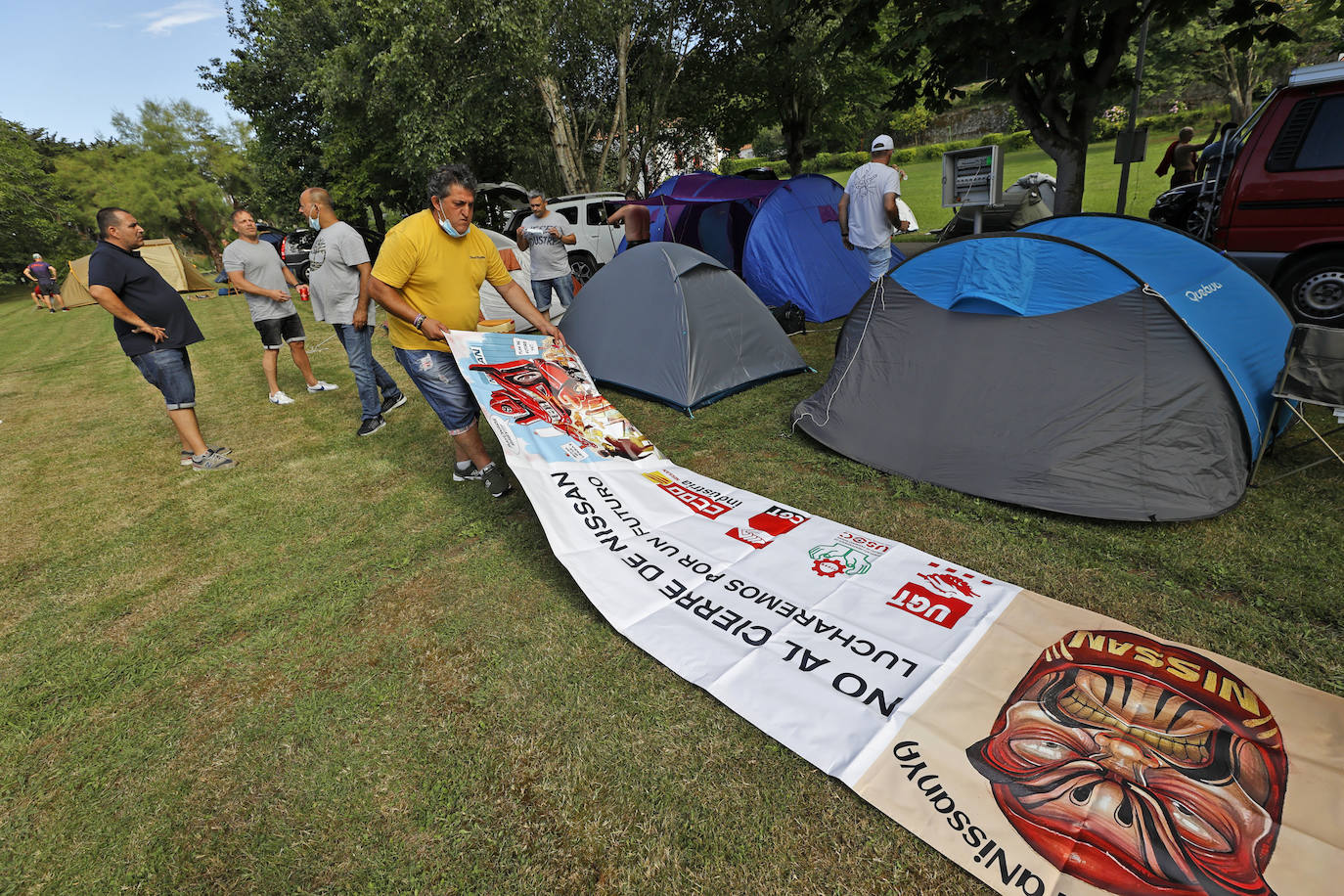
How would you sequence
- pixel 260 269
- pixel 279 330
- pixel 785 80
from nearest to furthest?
pixel 260 269
pixel 279 330
pixel 785 80

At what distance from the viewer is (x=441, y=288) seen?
12.1 ft

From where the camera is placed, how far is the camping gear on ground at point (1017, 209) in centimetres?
1243

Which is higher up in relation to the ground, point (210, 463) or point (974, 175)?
point (974, 175)

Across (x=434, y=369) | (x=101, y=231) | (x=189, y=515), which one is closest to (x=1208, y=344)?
(x=434, y=369)

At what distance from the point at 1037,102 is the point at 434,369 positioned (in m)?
7.87

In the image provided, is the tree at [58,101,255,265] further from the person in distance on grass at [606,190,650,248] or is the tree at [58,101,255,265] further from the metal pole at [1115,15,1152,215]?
the metal pole at [1115,15,1152,215]

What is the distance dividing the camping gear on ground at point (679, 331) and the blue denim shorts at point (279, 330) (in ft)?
10.4

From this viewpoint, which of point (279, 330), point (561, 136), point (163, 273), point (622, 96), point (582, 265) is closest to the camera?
point (279, 330)

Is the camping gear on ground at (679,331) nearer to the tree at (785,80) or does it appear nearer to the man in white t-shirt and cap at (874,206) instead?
→ the man in white t-shirt and cap at (874,206)

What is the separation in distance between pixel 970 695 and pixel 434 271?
3481 mm

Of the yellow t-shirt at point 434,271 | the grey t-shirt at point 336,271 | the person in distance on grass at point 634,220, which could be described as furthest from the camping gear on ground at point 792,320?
the grey t-shirt at point 336,271

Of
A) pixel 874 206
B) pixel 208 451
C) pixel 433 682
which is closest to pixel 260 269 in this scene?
pixel 208 451

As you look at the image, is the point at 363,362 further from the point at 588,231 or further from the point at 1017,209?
the point at 1017,209

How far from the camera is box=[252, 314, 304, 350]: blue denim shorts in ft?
20.7
